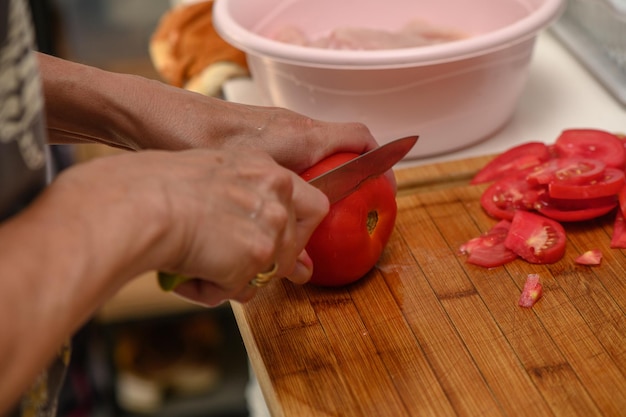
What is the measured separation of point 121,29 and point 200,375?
41.8 inches

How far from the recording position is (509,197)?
1291 millimetres

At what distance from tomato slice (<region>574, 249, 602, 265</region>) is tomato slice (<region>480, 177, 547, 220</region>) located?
115mm

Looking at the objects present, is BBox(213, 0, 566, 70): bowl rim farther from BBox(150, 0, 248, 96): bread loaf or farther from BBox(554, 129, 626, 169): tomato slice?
BBox(150, 0, 248, 96): bread loaf

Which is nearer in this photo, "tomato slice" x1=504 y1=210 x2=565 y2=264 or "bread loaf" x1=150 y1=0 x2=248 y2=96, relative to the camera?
"tomato slice" x1=504 y1=210 x2=565 y2=264

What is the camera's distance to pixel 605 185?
4.01 feet

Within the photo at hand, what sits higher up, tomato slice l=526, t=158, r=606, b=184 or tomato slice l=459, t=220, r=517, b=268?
tomato slice l=526, t=158, r=606, b=184

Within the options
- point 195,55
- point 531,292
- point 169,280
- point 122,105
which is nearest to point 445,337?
point 531,292

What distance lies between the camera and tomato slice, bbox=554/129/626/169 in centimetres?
130

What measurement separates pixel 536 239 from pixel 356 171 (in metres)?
0.29

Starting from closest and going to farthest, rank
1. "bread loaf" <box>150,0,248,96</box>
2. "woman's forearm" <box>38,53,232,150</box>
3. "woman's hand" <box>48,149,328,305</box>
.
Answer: "woman's hand" <box>48,149,328,305</box> → "woman's forearm" <box>38,53,232,150</box> → "bread loaf" <box>150,0,248,96</box>

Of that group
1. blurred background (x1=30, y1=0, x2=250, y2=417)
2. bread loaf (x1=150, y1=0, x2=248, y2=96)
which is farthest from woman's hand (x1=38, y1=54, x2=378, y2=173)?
blurred background (x1=30, y1=0, x2=250, y2=417)

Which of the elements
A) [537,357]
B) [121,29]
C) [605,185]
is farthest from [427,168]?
[121,29]

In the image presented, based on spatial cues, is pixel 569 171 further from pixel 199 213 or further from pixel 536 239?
pixel 199 213

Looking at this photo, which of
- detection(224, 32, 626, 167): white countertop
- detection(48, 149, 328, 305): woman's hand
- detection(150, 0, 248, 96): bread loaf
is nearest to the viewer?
detection(48, 149, 328, 305): woman's hand
